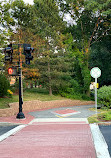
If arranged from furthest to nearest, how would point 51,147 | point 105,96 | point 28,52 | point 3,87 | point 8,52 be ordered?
point 3,87 < point 105,96 < point 28,52 < point 8,52 < point 51,147

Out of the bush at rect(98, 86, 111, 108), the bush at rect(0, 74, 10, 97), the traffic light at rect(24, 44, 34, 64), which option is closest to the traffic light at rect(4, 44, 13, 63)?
the traffic light at rect(24, 44, 34, 64)

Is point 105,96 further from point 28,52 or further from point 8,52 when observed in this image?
point 8,52

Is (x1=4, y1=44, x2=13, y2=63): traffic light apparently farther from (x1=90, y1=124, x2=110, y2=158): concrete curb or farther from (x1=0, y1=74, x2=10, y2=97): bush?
(x1=90, y1=124, x2=110, y2=158): concrete curb

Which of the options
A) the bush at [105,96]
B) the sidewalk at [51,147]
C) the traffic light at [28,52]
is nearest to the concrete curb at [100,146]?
the sidewalk at [51,147]

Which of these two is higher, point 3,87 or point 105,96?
point 3,87

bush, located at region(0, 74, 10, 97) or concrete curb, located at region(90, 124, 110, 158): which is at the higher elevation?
bush, located at region(0, 74, 10, 97)

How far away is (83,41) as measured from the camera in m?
26.4

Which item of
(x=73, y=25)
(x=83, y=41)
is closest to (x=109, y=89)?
(x=83, y=41)

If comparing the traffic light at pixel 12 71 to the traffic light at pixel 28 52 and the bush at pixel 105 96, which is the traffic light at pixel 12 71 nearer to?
the traffic light at pixel 28 52

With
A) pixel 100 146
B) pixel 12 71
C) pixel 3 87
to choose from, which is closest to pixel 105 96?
pixel 12 71

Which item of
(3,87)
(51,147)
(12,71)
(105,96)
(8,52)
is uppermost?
(8,52)

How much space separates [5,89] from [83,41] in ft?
53.0

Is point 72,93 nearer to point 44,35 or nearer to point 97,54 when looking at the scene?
point 44,35

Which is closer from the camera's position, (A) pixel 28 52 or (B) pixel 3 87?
(A) pixel 28 52
